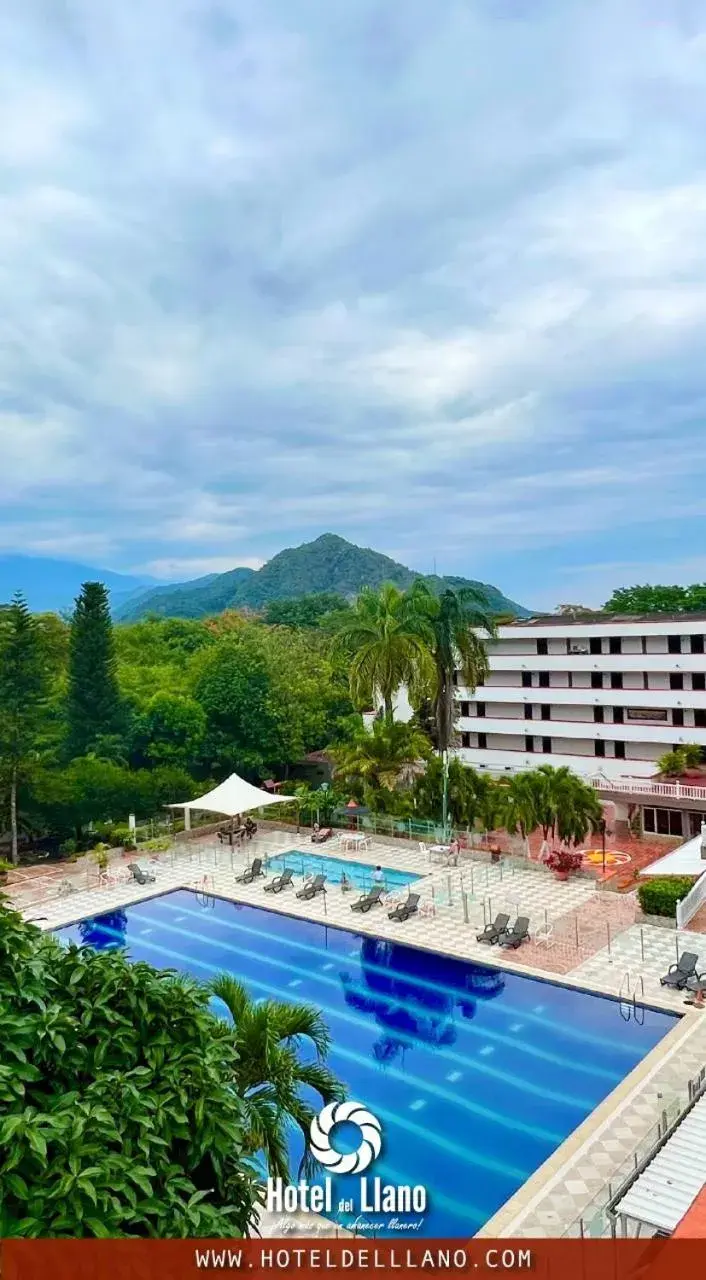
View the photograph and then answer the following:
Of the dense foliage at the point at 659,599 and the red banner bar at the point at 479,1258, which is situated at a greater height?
the dense foliage at the point at 659,599

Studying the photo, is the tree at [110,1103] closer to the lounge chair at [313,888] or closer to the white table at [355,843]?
the lounge chair at [313,888]

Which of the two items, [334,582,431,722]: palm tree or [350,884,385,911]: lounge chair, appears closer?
[350,884,385,911]: lounge chair

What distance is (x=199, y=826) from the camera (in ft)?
95.2

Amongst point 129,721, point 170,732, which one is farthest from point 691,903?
point 129,721

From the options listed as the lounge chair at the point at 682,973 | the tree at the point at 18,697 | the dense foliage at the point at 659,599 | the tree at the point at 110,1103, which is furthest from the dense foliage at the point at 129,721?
the dense foliage at the point at 659,599

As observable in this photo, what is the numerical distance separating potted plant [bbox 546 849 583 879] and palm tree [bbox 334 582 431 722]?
771cm

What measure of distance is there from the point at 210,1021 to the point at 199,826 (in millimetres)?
24504

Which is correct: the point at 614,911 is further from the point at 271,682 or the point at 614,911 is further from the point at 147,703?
the point at 147,703

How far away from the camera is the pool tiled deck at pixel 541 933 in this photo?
10008 mm

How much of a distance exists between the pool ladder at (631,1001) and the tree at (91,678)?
23888 millimetres

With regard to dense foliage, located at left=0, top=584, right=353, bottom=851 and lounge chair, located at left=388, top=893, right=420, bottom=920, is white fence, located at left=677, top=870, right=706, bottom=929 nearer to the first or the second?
lounge chair, located at left=388, top=893, right=420, bottom=920

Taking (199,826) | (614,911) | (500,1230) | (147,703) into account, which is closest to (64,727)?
(147,703)

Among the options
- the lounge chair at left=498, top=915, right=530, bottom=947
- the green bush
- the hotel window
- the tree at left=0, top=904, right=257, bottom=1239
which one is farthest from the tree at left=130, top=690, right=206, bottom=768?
the tree at left=0, top=904, right=257, bottom=1239

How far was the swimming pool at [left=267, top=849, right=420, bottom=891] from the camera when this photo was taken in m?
22.9
